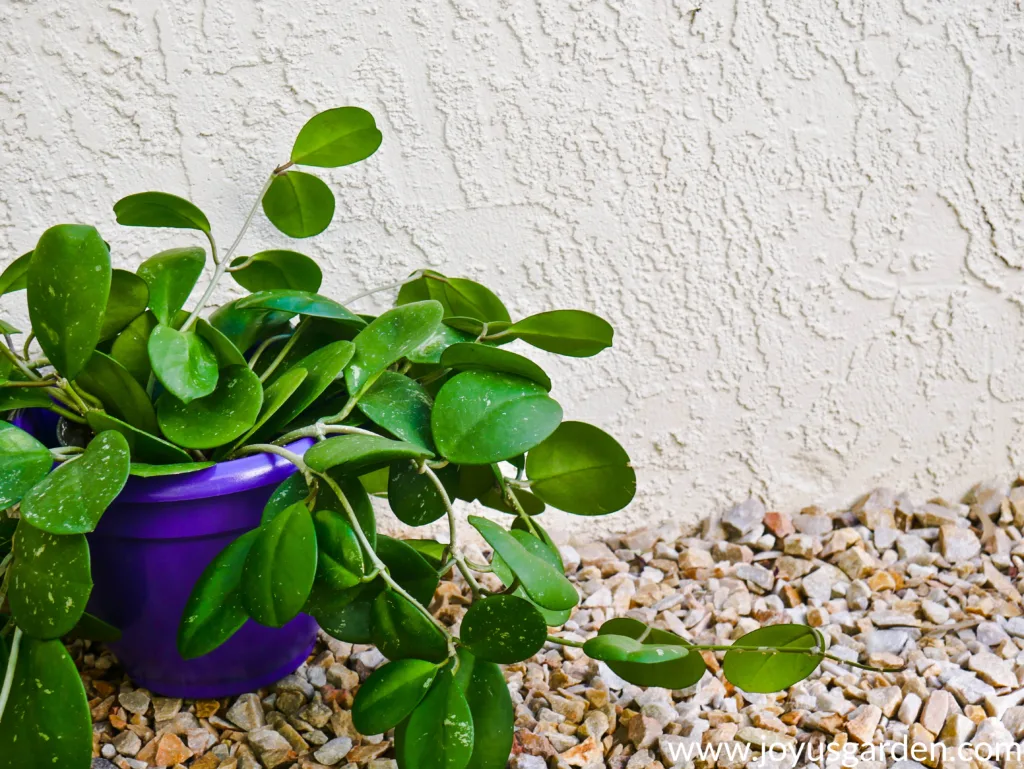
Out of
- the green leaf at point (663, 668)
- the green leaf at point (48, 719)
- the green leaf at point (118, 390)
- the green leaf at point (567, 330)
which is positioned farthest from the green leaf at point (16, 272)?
the green leaf at point (663, 668)

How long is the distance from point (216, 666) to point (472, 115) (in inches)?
25.6

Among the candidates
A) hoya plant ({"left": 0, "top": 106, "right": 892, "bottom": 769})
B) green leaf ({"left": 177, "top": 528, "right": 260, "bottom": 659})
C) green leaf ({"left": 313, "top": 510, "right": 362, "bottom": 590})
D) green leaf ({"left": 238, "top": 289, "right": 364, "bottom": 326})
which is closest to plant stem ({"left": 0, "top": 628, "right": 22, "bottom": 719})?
hoya plant ({"left": 0, "top": 106, "right": 892, "bottom": 769})

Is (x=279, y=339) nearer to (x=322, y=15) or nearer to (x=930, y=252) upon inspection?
(x=322, y=15)

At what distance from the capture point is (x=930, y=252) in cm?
122

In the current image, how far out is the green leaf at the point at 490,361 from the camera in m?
0.74

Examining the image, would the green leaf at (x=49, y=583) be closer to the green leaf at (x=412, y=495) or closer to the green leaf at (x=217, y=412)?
the green leaf at (x=217, y=412)

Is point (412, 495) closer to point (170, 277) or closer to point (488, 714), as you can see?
point (488, 714)

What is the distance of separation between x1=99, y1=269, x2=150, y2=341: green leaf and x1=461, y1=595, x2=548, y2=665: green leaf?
0.38m

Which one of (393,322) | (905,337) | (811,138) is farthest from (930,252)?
(393,322)

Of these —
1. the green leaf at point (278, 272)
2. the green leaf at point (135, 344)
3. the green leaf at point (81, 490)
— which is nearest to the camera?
the green leaf at point (81, 490)

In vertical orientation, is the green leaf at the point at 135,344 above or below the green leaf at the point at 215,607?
above

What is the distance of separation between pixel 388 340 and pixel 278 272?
0.70ft

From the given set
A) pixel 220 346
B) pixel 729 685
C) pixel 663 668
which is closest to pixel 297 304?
pixel 220 346

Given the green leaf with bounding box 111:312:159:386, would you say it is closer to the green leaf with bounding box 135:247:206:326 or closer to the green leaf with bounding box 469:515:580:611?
the green leaf with bounding box 135:247:206:326
